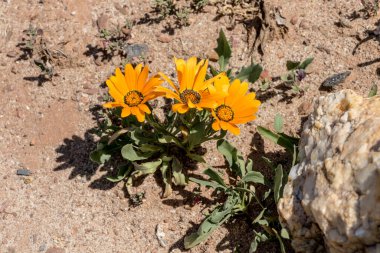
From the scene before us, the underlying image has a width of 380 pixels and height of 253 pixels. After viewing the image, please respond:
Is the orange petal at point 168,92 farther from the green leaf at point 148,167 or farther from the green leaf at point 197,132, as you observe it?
the green leaf at point 148,167

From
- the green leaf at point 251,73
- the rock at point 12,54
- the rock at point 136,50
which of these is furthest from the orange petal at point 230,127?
the rock at point 12,54

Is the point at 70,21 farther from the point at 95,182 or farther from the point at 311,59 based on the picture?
the point at 311,59

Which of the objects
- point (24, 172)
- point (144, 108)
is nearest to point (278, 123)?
point (144, 108)

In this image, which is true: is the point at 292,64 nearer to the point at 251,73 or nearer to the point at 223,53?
the point at 251,73

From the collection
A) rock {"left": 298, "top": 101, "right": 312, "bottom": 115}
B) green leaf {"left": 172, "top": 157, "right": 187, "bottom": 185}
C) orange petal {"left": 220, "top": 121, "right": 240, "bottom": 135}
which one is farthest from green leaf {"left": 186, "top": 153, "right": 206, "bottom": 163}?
rock {"left": 298, "top": 101, "right": 312, "bottom": 115}

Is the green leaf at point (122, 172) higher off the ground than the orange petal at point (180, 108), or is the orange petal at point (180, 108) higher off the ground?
the orange petal at point (180, 108)

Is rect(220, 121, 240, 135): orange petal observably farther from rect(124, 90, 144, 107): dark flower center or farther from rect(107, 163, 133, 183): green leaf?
rect(107, 163, 133, 183): green leaf
